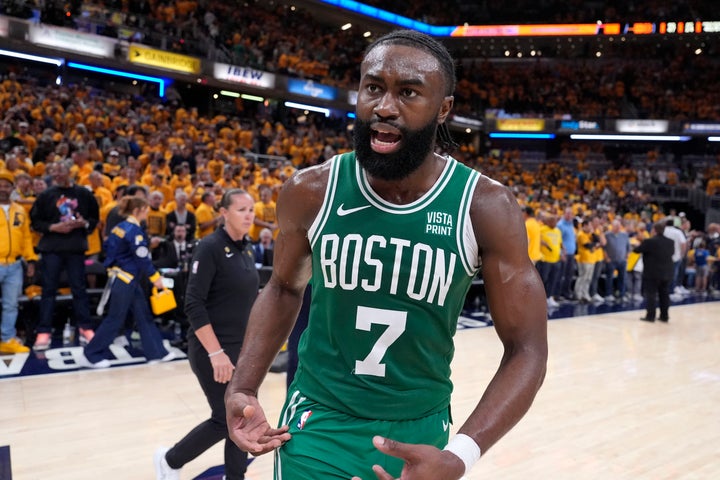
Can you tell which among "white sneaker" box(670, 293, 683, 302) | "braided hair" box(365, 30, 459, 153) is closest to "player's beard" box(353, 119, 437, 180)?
"braided hair" box(365, 30, 459, 153)

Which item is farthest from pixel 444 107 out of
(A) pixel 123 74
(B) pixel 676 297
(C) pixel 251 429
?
(A) pixel 123 74

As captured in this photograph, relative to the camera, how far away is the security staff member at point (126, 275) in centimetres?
565

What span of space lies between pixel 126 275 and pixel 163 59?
12.2 m

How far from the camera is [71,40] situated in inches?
584

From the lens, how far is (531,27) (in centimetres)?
2830

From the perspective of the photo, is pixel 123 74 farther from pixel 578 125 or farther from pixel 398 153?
pixel 398 153

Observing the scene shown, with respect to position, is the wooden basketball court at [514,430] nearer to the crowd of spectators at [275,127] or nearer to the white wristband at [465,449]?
the crowd of spectators at [275,127]

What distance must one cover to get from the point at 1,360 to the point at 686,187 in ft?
81.7

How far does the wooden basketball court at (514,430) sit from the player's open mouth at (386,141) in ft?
9.06

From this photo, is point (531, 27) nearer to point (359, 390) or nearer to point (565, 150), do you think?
point (565, 150)

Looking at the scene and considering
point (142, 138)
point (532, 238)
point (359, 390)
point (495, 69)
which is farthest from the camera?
point (495, 69)

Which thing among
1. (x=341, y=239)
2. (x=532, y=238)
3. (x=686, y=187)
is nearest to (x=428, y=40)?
(x=341, y=239)

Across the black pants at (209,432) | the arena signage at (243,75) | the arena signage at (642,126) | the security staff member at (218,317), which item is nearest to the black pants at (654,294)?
the security staff member at (218,317)

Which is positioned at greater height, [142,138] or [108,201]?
[142,138]
